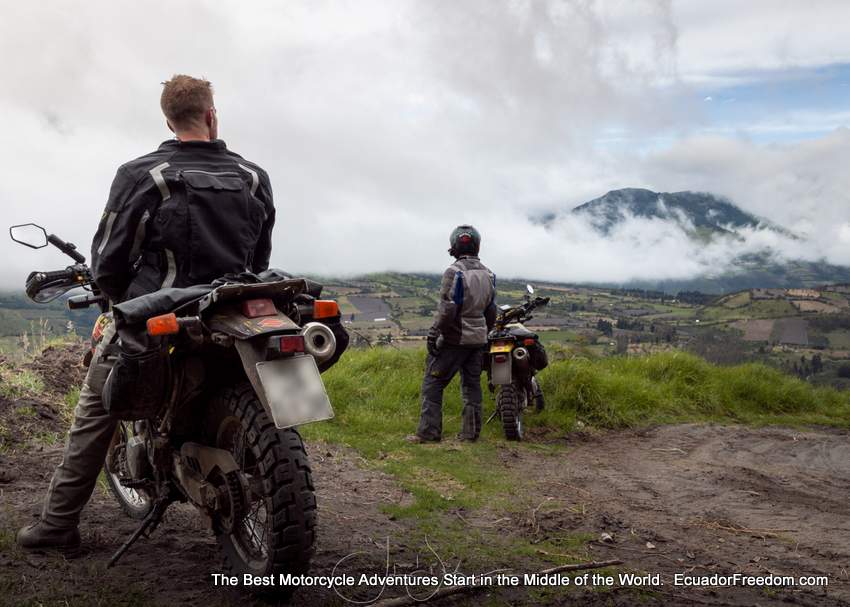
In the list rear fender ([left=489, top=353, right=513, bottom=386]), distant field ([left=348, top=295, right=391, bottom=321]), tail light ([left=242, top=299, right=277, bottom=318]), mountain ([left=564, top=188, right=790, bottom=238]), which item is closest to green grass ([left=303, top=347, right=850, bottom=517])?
rear fender ([left=489, top=353, right=513, bottom=386])

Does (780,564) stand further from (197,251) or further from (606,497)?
(197,251)

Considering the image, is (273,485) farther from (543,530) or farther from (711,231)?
(711,231)

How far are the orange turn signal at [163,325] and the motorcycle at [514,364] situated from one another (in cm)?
493

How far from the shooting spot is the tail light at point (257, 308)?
280 cm

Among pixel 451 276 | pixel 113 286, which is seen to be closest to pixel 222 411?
pixel 113 286

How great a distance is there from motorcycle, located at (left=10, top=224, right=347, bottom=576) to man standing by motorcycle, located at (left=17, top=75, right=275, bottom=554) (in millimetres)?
240

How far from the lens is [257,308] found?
111 inches

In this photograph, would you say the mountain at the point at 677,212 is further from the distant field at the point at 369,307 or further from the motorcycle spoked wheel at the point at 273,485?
the motorcycle spoked wheel at the point at 273,485

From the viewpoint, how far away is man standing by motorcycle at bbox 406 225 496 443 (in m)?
7.07

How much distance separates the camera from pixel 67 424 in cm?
587

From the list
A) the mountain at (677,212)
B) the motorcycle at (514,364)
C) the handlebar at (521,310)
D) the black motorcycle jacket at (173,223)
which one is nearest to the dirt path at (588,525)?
the motorcycle at (514,364)

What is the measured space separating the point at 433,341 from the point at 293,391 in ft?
15.1

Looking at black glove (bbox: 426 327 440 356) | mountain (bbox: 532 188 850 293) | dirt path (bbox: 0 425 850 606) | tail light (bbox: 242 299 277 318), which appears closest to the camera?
tail light (bbox: 242 299 277 318)

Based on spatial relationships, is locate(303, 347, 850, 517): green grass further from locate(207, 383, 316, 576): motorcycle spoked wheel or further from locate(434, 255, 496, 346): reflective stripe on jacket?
locate(207, 383, 316, 576): motorcycle spoked wheel
